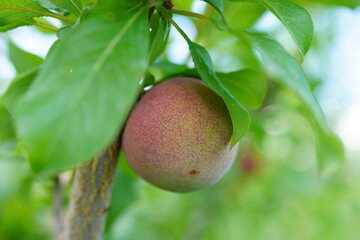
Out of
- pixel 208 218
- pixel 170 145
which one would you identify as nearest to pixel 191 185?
pixel 170 145

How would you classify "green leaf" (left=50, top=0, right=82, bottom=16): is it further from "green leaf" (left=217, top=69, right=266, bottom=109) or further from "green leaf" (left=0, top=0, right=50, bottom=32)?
"green leaf" (left=217, top=69, right=266, bottom=109)

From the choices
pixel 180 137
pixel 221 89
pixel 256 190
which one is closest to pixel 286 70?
pixel 221 89

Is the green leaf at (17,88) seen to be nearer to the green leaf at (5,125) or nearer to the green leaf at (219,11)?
the green leaf at (5,125)

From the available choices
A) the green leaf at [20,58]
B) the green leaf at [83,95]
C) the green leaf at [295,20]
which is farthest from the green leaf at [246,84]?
the green leaf at [20,58]

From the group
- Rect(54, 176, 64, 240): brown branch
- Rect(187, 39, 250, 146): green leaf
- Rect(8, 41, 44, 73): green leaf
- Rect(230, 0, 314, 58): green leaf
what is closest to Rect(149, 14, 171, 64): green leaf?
Rect(187, 39, 250, 146): green leaf

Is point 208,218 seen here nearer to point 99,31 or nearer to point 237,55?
point 237,55

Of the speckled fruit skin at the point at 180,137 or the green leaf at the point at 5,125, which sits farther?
the green leaf at the point at 5,125
